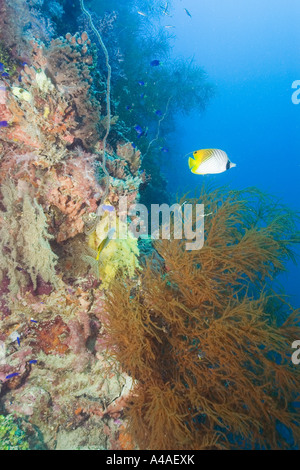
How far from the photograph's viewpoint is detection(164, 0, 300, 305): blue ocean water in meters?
66.4

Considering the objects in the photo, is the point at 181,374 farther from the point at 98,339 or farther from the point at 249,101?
the point at 249,101

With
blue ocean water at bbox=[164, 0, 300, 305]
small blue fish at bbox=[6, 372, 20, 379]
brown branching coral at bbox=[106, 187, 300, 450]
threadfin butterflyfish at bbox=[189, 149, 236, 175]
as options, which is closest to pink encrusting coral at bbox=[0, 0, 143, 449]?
small blue fish at bbox=[6, 372, 20, 379]

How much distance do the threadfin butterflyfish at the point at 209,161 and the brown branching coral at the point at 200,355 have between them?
860mm

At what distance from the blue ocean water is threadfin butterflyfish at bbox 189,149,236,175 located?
5372 cm

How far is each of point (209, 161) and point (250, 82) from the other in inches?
4249

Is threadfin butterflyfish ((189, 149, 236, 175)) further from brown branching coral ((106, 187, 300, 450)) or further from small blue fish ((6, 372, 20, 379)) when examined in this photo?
small blue fish ((6, 372, 20, 379))

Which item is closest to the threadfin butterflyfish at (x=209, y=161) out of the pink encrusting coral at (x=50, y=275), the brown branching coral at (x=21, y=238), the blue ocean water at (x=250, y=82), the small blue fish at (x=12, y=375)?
the pink encrusting coral at (x=50, y=275)

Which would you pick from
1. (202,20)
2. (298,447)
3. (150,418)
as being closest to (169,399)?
(150,418)

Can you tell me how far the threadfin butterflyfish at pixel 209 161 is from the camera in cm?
245

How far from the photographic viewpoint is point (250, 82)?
8606 centimetres

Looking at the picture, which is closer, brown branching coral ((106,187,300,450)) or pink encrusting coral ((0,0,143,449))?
brown branching coral ((106,187,300,450))

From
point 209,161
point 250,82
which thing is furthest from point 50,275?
point 250,82

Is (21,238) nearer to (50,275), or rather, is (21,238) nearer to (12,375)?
(50,275)

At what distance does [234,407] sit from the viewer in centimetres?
253
